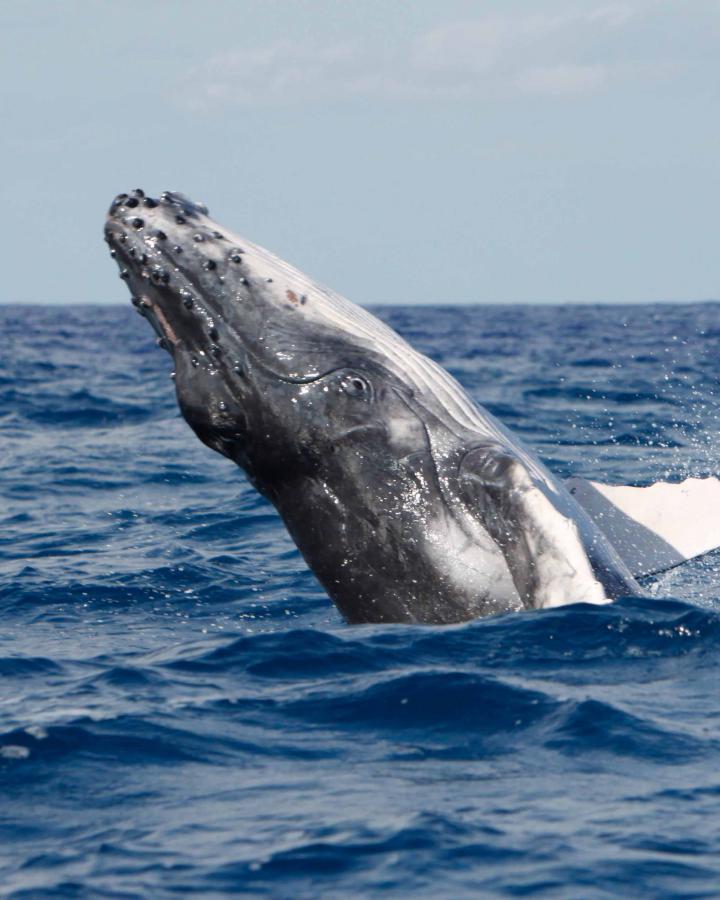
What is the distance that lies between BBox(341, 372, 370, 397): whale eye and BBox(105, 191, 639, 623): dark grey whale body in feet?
0.04

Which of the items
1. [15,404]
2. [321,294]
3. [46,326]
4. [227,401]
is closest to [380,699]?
[227,401]

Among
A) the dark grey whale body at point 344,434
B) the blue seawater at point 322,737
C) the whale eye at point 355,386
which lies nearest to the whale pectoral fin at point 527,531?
the dark grey whale body at point 344,434

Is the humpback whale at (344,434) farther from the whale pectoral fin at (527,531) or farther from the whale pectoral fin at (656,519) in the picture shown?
the whale pectoral fin at (656,519)

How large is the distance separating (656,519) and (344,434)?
275cm

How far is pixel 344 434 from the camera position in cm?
1063

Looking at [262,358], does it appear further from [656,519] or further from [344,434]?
[656,519]

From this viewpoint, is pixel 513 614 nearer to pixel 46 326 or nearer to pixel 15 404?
pixel 15 404

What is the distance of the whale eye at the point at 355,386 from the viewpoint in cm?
1070

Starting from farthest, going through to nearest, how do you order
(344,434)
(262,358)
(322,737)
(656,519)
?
(656,519), (262,358), (344,434), (322,737)

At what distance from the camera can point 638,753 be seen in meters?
8.24

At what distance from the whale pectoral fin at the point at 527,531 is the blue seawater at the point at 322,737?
190mm

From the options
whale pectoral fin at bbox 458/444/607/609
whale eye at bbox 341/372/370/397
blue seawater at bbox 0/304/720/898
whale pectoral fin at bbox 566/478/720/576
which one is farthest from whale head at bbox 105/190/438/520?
whale pectoral fin at bbox 566/478/720/576

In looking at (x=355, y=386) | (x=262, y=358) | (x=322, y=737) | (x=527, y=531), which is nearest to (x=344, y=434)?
(x=355, y=386)

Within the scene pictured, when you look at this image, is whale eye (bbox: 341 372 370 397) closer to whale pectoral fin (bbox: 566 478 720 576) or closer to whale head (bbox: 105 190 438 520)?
whale head (bbox: 105 190 438 520)
